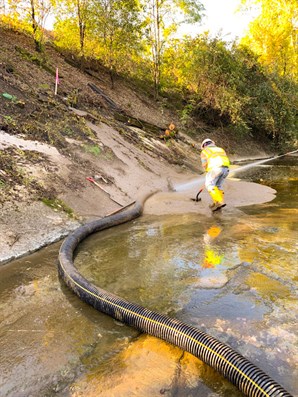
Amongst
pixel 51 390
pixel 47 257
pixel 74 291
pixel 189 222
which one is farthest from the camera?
pixel 189 222

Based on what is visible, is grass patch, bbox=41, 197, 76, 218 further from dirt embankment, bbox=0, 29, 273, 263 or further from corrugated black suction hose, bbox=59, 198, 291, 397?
corrugated black suction hose, bbox=59, 198, 291, 397

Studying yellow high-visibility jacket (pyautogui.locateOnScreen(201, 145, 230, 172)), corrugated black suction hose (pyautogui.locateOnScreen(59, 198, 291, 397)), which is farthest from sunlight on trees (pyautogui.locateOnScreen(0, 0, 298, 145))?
corrugated black suction hose (pyautogui.locateOnScreen(59, 198, 291, 397))

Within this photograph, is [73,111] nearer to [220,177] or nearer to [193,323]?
[220,177]

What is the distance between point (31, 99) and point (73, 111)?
1.52 m

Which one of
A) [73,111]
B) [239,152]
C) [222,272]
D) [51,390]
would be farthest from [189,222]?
[239,152]

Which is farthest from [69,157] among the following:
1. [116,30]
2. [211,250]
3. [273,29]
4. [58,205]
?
[273,29]

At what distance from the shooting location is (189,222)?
7.25m

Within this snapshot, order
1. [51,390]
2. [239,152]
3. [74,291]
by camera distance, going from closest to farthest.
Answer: [51,390] → [74,291] → [239,152]

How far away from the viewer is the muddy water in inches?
112

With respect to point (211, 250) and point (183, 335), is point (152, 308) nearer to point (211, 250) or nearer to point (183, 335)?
point (183, 335)

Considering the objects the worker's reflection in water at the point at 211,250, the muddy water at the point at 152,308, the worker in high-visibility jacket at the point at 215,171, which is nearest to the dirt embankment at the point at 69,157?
the worker in high-visibility jacket at the point at 215,171

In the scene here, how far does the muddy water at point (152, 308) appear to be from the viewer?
2838 millimetres

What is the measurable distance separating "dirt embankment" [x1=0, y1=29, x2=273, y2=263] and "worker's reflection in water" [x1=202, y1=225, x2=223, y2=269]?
1644 mm

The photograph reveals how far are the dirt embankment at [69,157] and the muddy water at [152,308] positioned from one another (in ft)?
3.34
